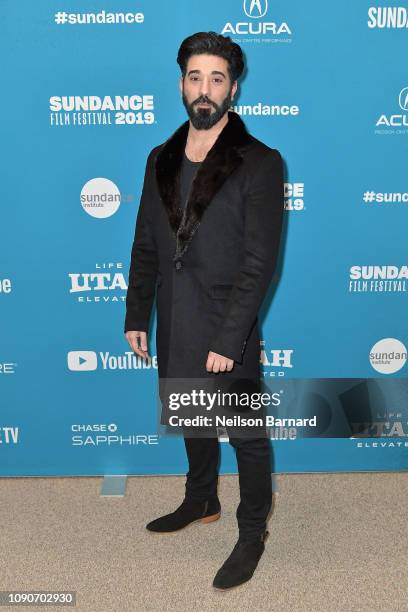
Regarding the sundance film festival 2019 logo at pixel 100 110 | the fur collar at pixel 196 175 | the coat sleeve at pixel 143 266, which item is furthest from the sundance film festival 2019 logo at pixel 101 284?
the fur collar at pixel 196 175

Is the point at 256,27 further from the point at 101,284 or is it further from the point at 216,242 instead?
the point at 101,284

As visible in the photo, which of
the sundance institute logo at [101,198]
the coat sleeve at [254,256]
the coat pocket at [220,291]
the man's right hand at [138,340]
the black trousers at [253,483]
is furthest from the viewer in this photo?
the sundance institute logo at [101,198]

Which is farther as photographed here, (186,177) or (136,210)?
(136,210)

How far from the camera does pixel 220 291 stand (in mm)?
2393

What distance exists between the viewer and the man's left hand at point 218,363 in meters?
2.34

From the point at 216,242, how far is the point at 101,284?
888mm

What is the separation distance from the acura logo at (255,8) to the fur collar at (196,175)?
23.4 inches

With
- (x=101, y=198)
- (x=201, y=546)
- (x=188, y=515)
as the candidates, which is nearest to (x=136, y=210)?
(x=101, y=198)

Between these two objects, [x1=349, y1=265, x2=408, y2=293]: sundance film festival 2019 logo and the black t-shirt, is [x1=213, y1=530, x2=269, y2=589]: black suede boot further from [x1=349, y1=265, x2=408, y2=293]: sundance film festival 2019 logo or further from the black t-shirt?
the black t-shirt

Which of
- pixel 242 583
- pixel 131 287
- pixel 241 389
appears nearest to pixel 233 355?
pixel 241 389

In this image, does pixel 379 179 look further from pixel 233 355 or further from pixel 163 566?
pixel 163 566

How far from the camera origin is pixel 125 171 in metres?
2.94

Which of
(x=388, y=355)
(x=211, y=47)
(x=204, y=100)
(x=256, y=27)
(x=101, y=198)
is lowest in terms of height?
(x=388, y=355)

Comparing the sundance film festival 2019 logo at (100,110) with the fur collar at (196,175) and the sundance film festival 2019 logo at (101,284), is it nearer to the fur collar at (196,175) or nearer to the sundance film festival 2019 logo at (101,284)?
the fur collar at (196,175)
